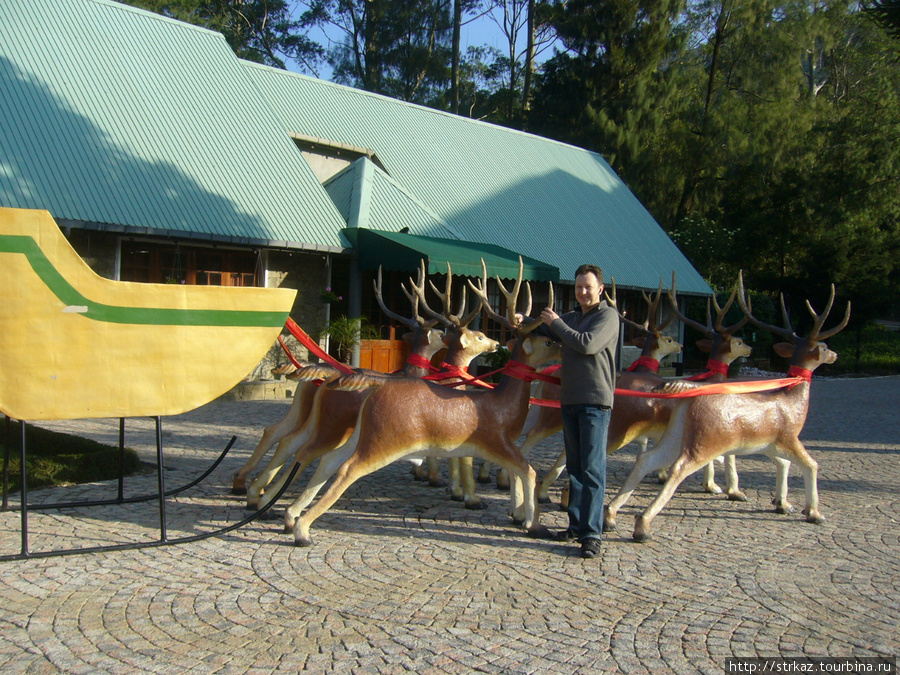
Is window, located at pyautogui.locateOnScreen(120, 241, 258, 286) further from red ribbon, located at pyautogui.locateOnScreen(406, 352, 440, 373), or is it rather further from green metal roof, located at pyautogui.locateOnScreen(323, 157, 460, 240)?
red ribbon, located at pyautogui.locateOnScreen(406, 352, 440, 373)

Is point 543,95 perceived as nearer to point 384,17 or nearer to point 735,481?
point 384,17

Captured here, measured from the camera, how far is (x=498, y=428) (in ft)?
18.8

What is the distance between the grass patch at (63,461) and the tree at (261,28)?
26.0m

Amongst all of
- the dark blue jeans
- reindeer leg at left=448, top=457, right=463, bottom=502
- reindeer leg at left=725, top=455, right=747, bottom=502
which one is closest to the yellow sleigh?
the dark blue jeans

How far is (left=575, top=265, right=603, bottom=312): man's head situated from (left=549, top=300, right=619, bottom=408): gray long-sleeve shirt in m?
0.12

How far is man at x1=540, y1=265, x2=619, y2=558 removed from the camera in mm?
5230

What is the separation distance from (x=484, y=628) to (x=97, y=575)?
2.49 metres

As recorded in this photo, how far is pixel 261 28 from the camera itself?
113 feet

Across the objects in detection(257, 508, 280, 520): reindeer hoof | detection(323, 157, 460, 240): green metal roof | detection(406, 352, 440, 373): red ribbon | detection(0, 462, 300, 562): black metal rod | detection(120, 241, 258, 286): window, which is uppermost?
→ detection(323, 157, 460, 240): green metal roof

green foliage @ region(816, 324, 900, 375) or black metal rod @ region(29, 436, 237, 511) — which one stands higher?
green foliage @ region(816, 324, 900, 375)

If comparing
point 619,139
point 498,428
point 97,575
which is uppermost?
point 619,139

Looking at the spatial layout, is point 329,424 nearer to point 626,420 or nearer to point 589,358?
point 589,358

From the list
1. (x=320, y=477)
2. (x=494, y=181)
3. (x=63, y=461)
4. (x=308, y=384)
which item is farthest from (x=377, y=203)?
(x=320, y=477)

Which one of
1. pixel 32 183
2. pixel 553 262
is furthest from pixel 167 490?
pixel 553 262
